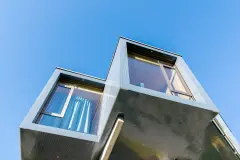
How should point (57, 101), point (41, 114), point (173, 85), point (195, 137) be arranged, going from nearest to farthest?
point (195, 137) < point (41, 114) < point (173, 85) < point (57, 101)

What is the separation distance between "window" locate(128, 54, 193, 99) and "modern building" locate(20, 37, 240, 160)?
0.9 inches

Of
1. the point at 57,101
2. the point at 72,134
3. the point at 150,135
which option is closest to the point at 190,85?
the point at 150,135

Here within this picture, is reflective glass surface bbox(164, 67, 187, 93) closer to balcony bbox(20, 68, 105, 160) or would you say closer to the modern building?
the modern building

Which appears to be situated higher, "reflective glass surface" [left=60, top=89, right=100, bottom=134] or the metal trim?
"reflective glass surface" [left=60, top=89, right=100, bottom=134]

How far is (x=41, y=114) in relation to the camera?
168 inches

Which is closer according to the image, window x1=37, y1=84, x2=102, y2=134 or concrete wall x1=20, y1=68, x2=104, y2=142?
concrete wall x1=20, y1=68, x2=104, y2=142

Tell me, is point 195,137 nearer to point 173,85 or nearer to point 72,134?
point 173,85

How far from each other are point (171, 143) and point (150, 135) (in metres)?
0.41

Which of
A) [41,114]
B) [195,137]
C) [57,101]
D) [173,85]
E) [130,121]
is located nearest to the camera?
[130,121]

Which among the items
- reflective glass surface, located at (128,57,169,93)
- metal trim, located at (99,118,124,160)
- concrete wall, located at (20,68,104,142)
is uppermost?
reflective glass surface, located at (128,57,169,93)

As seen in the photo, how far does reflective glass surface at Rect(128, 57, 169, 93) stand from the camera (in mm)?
4535

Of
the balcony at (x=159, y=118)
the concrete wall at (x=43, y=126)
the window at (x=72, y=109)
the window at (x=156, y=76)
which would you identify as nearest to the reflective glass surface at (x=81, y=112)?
the window at (x=72, y=109)

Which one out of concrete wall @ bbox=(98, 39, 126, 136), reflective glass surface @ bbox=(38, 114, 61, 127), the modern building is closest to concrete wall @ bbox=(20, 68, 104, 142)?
the modern building

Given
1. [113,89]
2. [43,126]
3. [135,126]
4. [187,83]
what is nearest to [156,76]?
[187,83]
